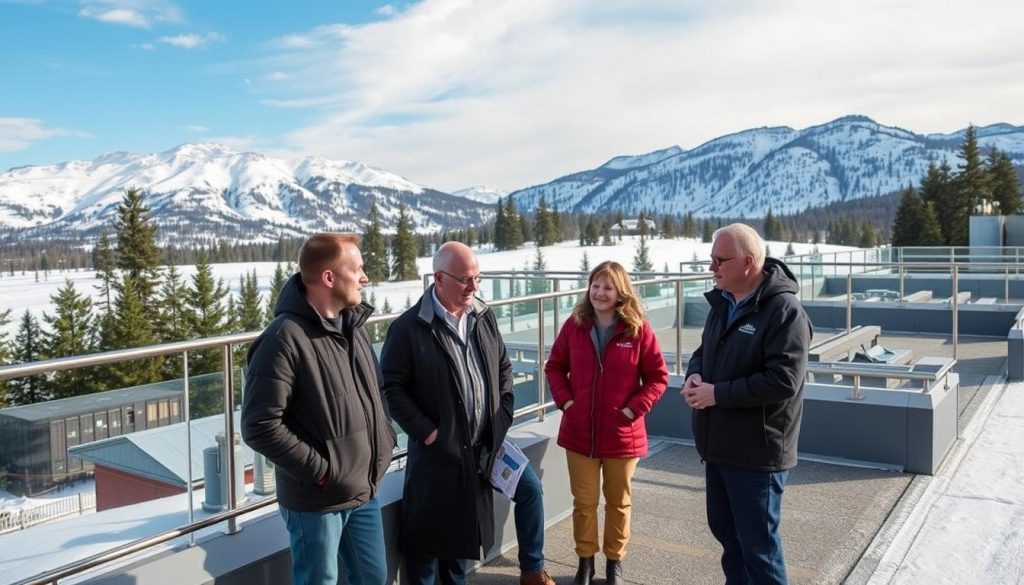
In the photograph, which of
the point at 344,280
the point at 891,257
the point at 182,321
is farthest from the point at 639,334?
the point at 182,321

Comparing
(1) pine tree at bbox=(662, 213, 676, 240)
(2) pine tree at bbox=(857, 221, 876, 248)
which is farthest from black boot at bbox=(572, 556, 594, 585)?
(1) pine tree at bbox=(662, 213, 676, 240)

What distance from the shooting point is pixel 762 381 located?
319 centimetres

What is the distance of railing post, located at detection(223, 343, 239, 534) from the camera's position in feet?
10.7

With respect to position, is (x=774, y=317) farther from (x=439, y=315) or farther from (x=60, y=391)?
(x=60, y=391)

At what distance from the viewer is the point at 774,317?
3.24m

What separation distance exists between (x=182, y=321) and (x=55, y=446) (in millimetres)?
72737

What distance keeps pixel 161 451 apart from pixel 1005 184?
76607mm

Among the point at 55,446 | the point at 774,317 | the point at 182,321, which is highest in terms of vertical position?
the point at 774,317

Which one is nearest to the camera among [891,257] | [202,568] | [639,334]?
[202,568]

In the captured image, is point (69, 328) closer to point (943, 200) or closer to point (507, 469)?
point (943, 200)

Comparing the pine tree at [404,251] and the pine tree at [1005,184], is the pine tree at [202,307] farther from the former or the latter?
the pine tree at [1005,184]

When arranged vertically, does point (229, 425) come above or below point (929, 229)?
below

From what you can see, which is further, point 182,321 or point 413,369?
point 182,321

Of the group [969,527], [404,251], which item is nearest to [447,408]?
[969,527]
